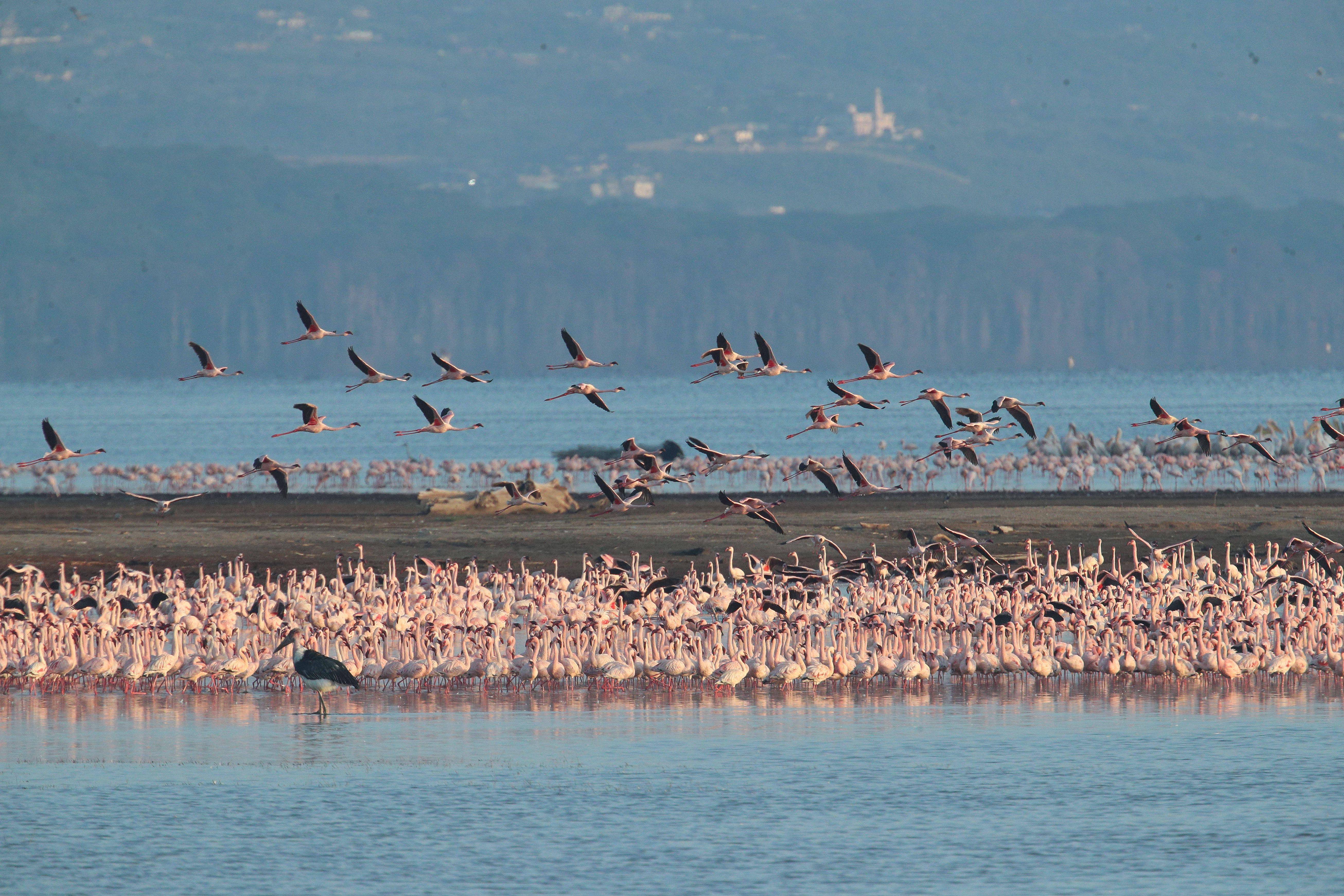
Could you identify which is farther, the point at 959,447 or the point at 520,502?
the point at 520,502

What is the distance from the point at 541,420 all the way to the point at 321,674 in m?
104

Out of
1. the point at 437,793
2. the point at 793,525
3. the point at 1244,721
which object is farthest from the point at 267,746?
the point at 793,525

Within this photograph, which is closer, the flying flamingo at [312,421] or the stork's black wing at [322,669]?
the flying flamingo at [312,421]

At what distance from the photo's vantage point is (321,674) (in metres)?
22.0

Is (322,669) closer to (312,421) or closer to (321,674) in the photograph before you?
(321,674)

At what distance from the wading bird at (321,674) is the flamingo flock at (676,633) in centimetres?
4

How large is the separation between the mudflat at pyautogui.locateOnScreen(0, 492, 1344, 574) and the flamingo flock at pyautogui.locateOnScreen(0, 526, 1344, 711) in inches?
279

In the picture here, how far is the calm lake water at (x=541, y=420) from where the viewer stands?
295 feet

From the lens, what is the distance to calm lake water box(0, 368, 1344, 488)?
295 ft

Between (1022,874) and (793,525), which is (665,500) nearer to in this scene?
(793,525)

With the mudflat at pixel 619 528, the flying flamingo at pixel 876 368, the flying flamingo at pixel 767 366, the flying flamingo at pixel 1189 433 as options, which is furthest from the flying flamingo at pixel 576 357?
the mudflat at pixel 619 528

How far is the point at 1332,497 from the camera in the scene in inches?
1747

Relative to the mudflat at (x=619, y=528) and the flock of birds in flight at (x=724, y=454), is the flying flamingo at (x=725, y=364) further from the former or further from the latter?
the mudflat at (x=619, y=528)

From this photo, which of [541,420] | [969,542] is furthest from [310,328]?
[541,420]
